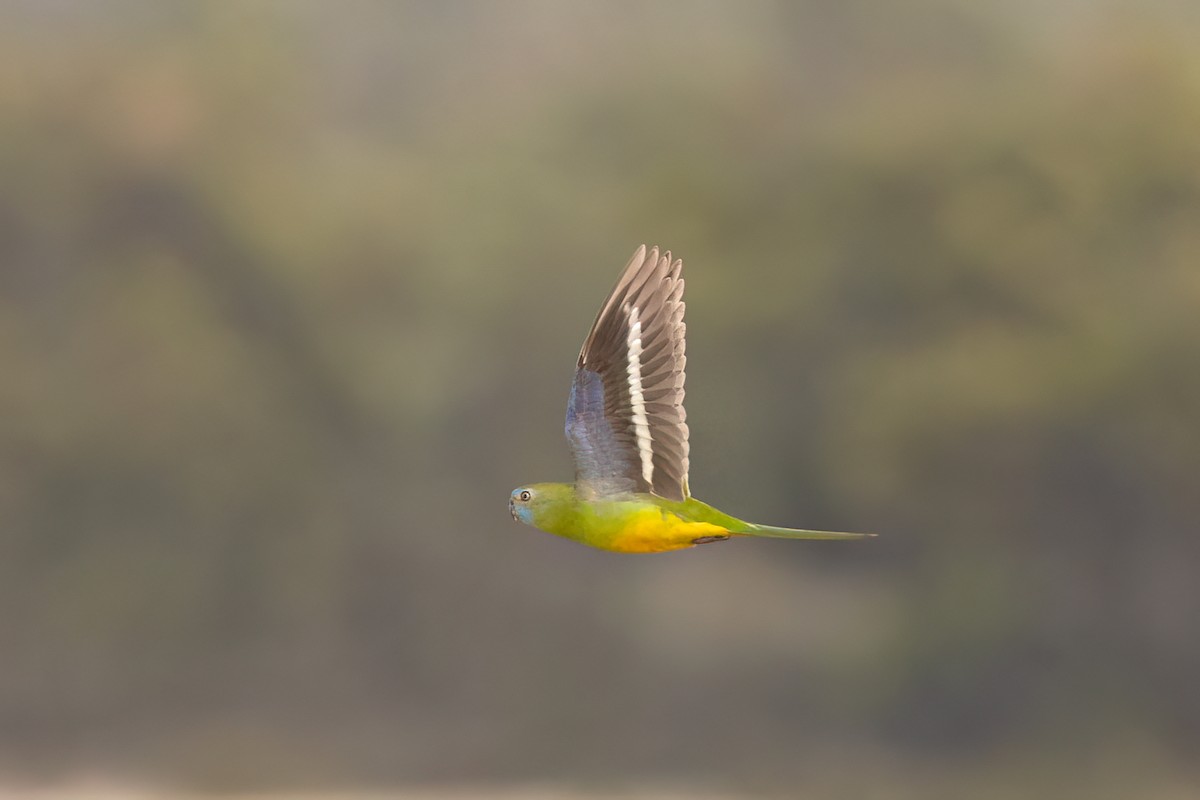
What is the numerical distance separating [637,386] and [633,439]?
5 centimetres

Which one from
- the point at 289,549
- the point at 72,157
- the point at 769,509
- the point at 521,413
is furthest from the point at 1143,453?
the point at 72,157

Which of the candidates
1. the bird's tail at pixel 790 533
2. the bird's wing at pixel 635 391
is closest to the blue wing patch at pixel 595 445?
the bird's wing at pixel 635 391

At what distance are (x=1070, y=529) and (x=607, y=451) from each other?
4747 millimetres

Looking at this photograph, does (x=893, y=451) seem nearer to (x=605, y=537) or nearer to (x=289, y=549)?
(x=289, y=549)

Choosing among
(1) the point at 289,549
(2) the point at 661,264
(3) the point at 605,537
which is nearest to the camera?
(3) the point at 605,537

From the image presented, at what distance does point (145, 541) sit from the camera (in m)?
5.61

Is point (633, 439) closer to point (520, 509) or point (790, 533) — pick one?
point (520, 509)

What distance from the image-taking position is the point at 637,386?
1.10 meters

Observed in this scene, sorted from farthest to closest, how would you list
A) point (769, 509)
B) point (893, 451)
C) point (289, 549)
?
point (289, 549)
point (893, 451)
point (769, 509)

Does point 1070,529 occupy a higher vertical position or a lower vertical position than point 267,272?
lower

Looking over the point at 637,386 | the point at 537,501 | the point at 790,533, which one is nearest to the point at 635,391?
the point at 637,386

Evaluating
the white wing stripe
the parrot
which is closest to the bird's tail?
the parrot

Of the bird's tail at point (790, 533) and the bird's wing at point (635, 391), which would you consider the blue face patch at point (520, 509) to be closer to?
the bird's wing at point (635, 391)

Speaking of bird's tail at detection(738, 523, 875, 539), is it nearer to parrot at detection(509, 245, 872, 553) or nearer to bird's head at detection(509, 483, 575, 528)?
parrot at detection(509, 245, 872, 553)
